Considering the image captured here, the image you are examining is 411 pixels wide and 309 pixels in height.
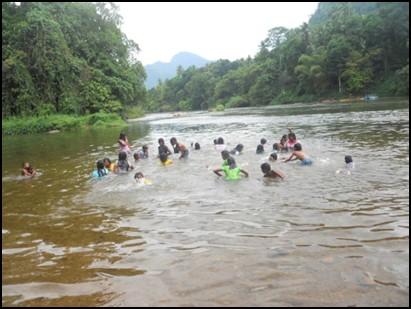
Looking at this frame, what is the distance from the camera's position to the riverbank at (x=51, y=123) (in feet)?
123

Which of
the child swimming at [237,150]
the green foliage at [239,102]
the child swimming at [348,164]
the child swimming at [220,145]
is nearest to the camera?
the child swimming at [348,164]

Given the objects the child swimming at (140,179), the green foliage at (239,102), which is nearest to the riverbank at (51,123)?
the child swimming at (140,179)

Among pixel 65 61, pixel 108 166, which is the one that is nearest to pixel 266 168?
pixel 108 166

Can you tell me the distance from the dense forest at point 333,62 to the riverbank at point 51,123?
17.6 meters

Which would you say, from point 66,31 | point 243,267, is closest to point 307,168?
point 243,267

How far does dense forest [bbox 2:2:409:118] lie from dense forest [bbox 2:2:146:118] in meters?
0.09

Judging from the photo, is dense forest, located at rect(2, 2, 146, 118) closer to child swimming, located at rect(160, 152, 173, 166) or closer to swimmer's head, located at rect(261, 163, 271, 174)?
child swimming, located at rect(160, 152, 173, 166)

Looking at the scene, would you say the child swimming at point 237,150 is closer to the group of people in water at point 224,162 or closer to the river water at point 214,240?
the group of people in water at point 224,162

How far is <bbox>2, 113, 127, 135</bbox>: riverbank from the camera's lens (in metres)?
37.4

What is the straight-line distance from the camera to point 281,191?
28.5 feet

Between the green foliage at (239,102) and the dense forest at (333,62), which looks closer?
the dense forest at (333,62)

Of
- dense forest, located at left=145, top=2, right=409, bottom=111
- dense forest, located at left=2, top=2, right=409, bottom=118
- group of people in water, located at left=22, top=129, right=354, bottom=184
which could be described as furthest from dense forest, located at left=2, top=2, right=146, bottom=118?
A: group of people in water, located at left=22, top=129, right=354, bottom=184

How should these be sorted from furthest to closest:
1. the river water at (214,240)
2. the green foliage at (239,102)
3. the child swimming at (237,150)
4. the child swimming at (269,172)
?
the green foliage at (239,102)
the child swimming at (237,150)
the child swimming at (269,172)
the river water at (214,240)

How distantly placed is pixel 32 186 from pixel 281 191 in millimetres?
6998
